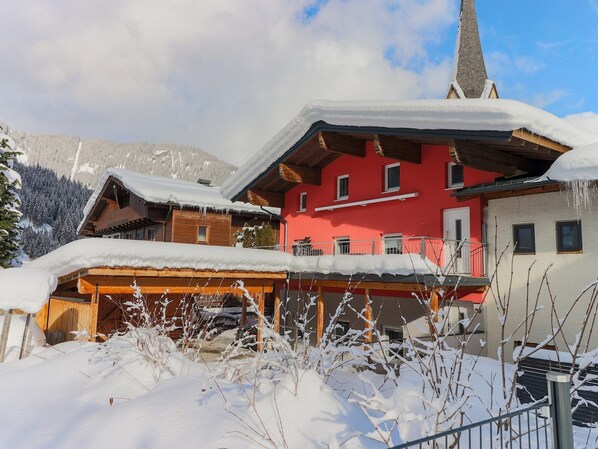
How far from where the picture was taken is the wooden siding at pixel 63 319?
1182cm

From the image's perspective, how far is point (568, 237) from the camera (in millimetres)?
10086

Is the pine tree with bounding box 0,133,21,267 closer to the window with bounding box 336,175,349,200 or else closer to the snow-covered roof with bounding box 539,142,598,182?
the window with bounding box 336,175,349,200

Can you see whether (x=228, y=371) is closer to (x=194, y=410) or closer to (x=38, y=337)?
(x=194, y=410)

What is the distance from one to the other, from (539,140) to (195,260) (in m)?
9.49

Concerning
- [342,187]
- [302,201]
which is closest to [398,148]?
[342,187]

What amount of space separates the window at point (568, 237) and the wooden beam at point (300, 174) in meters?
9.44

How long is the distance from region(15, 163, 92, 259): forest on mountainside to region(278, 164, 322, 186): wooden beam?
53650 mm

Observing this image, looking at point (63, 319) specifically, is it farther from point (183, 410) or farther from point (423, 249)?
point (423, 249)

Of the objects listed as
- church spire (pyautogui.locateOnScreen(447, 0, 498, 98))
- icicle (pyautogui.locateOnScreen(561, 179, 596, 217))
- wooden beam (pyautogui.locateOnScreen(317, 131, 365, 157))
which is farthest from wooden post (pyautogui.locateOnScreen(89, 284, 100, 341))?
church spire (pyautogui.locateOnScreen(447, 0, 498, 98))

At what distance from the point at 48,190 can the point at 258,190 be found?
81017mm

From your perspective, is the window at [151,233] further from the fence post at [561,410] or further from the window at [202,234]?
the fence post at [561,410]

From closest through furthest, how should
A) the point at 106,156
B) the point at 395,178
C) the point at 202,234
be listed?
the point at 395,178 → the point at 202,234 → the point at 106,156

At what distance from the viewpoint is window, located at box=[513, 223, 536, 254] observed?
10.7 m

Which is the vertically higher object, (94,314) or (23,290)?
(23,290)
